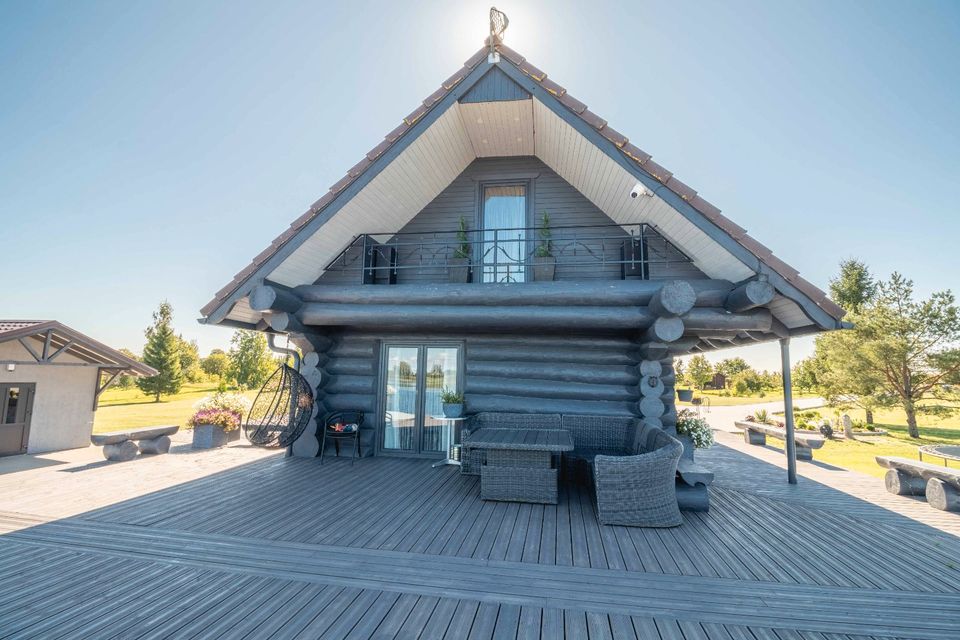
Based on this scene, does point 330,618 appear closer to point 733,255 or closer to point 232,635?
point 232,635

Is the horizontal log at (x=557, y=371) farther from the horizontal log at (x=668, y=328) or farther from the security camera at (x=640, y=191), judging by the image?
the security camera at (x=640, y=191)

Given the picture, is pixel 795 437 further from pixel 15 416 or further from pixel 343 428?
pixel 15 416

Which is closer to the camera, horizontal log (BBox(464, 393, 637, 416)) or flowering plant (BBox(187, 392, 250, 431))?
horizontal log (BBox(464, 393, 637, 416))

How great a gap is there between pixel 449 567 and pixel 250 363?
99.7ft

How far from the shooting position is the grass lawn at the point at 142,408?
1534 centimetres

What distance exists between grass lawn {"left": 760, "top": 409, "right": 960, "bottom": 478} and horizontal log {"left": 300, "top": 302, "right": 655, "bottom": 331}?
7224 mm

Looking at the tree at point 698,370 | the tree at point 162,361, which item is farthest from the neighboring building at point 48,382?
the tree at point 698,370

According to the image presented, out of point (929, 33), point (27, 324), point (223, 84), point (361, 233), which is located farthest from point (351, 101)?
point (929, 33)

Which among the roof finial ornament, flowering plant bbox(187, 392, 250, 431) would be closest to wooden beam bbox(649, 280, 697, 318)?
the roof finial ornament

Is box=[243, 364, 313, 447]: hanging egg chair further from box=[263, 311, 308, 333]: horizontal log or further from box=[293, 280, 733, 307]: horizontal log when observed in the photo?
box=[293, 280, 733, 307]: horizontal log

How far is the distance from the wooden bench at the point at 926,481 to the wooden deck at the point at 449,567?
26 cm

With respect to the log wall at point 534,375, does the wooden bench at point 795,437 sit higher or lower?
lower

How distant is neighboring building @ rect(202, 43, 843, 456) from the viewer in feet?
19.0

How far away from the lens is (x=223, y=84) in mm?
9922
